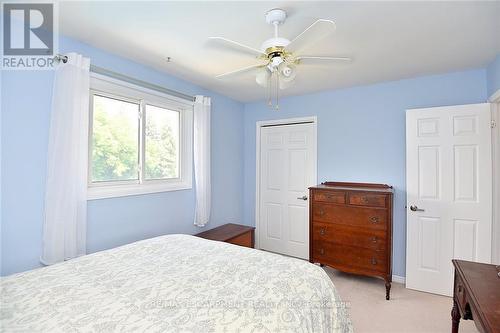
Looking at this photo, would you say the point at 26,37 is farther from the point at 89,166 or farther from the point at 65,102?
the point at 89,166

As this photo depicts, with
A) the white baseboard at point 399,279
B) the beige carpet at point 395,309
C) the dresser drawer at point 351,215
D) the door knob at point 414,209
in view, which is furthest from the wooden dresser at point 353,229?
the white baseboard at point 399,279

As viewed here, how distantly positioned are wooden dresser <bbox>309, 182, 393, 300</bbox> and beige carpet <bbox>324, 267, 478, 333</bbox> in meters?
Result: 0.19

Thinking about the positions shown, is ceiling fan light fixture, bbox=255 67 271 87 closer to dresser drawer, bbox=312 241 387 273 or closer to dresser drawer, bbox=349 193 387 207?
dresser drawer, bbox=349 193 387 207

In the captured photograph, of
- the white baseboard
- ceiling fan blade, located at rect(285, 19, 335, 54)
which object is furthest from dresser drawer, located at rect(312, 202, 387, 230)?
ceiling fan blade, located at rect(285, 19, 335, 54)

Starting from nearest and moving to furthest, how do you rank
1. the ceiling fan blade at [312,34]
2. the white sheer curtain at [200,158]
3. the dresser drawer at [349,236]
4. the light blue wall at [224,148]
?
the ceiling fan blade at [312,34], the light blue wall at [224,148], the dresser drawer at [349,236], the white sheer curtain at [200,158]

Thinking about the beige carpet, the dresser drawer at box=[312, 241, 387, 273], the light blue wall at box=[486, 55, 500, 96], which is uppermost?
the light blue wall at box=[486, 55, 500, 96]

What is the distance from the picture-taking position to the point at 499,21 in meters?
1.72

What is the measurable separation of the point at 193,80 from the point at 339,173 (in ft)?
7.39

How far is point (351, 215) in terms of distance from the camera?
8.71ft

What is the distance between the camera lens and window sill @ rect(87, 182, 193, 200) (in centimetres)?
212

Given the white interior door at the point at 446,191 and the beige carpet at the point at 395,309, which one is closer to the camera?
the beige carpet at the point at 395,309

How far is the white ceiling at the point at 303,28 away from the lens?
5.18 ft

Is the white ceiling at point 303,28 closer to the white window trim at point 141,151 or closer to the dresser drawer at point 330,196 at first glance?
the white window trim at point 141,151

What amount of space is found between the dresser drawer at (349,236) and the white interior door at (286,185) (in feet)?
2.32
